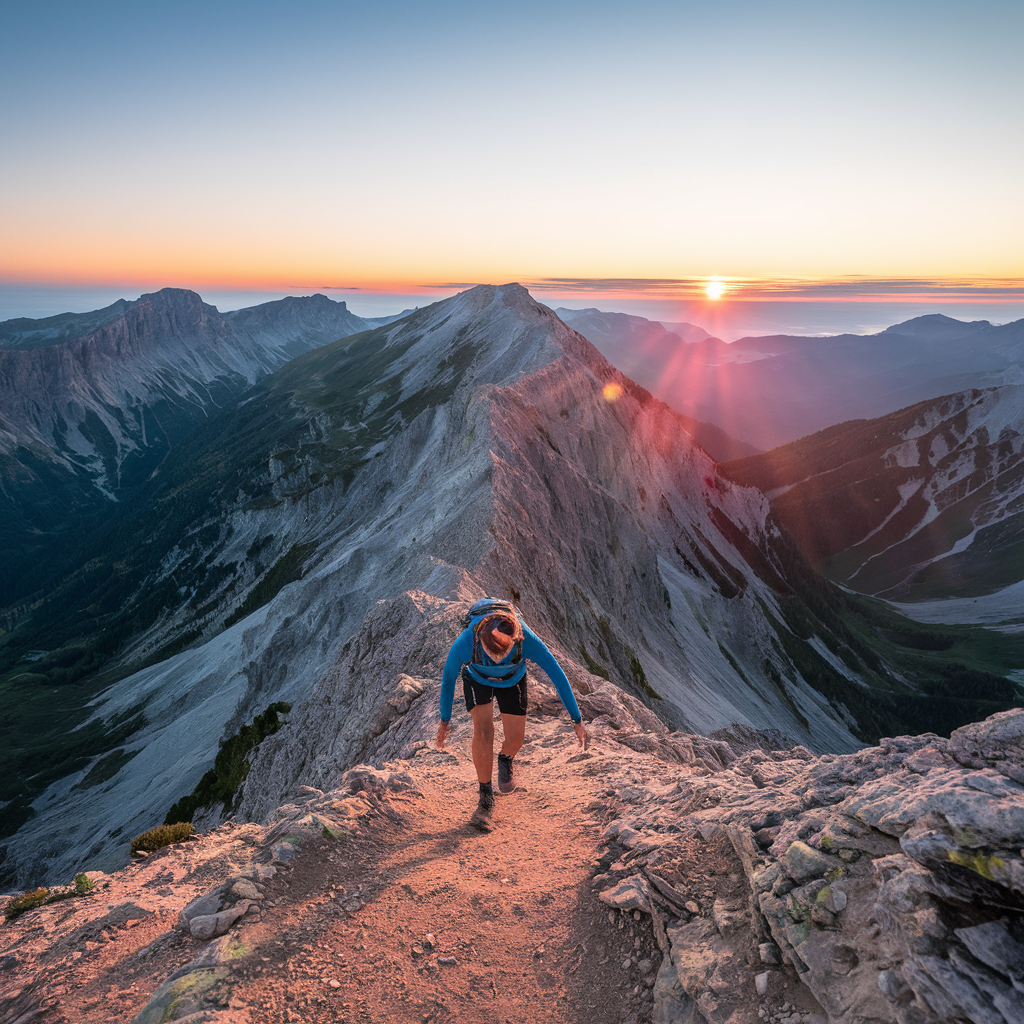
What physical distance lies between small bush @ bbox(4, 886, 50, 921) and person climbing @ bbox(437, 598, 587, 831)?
7165 millimetres

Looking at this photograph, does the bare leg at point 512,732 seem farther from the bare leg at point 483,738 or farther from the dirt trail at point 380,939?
the dirt trail at point 380,939

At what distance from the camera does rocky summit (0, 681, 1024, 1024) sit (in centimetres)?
542

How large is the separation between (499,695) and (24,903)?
336 inches

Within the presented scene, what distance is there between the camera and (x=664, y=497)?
99.2 m

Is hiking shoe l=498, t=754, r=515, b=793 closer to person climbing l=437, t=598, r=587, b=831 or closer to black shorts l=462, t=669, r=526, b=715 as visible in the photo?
person climbing l=437, t=598, r=587, b=831

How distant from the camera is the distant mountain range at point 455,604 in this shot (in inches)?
1638

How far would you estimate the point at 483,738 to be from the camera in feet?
35.0

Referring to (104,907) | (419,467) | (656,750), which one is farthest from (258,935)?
(419,467)

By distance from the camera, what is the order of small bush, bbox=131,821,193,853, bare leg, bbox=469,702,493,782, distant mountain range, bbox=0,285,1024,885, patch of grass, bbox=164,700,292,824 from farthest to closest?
distant mountain range, bbox=0,285,1024,885 < patch of grass, bbox=164,700,292,824 < small bush, bbox=131,821,193,853 < bare leg, bbox=469,702,493,782

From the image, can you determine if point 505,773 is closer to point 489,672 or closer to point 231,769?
point 489,672

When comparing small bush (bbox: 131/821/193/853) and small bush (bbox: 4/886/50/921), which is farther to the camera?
small bush (bbox: 131/821/193/853)

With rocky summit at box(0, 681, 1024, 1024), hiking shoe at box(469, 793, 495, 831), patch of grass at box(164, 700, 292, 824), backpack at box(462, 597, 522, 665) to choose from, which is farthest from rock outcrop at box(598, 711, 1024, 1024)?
patch of grass at box(164, 700, 292, 824)

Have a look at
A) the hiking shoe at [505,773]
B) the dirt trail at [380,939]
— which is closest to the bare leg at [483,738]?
the hiking shoe at [505,773]

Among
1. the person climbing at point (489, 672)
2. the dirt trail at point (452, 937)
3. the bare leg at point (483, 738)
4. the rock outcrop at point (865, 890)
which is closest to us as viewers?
the rock outcrop at point (865, 890)
